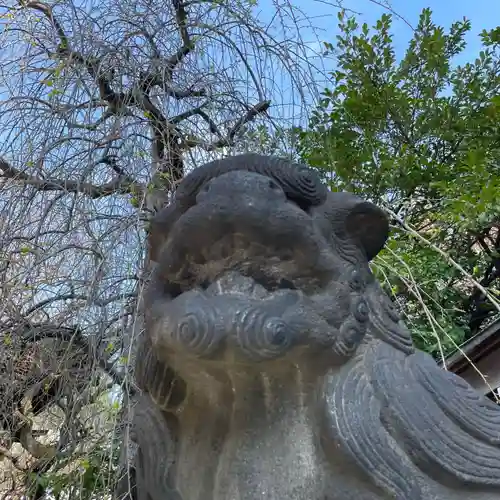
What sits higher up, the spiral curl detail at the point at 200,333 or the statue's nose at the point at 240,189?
the statue's nose at the point at 240,189

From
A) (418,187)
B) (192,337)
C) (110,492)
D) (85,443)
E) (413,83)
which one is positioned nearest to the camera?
(192,337)

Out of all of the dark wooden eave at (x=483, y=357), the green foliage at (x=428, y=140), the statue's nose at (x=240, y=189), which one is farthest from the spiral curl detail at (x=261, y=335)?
the green foliage at (x=428, y=140)

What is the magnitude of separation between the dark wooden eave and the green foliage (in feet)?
1.36

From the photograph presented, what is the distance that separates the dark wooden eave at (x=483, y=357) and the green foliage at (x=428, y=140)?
1.36 ft

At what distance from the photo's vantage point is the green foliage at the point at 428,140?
8.23 feet

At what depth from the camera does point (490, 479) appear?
0.76 metres

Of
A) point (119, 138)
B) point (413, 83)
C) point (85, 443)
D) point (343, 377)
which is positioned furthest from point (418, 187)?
point (343, 377)

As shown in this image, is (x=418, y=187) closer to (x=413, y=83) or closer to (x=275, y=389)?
(x=413, y=83)

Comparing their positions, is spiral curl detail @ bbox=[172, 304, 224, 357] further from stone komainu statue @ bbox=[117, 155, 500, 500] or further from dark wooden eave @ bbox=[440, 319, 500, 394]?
dark wooden eave @ bbox=[440, 319, 500, 394]

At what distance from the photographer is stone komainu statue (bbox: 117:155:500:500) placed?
74 cm

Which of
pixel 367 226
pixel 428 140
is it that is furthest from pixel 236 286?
pixel 428 140

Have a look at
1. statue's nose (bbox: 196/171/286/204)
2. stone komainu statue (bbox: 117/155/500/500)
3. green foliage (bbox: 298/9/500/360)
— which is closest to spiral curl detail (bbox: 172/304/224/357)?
stone komainu statue (bbox: 117/155/500/500)

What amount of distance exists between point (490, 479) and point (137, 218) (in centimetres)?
79

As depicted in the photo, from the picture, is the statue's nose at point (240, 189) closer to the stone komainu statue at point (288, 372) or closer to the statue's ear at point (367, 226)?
the stone komainu statue at point (288, 372)
